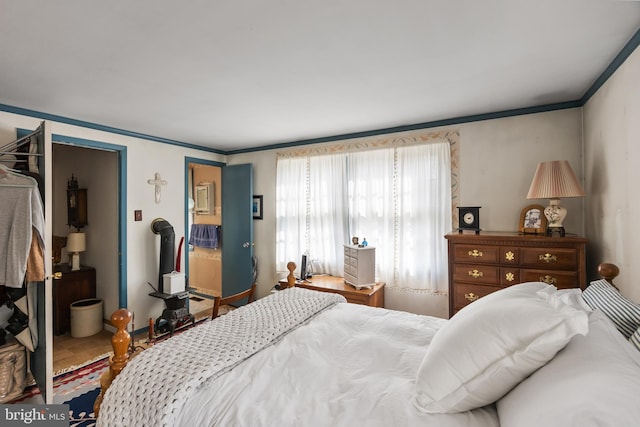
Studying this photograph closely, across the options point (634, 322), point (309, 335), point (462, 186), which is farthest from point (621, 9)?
point (309, 335)

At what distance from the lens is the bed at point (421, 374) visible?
0.81 meters

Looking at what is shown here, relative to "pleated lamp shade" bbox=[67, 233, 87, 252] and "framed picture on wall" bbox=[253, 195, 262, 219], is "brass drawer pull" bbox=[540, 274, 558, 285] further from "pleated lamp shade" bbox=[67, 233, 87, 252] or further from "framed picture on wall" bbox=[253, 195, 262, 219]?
"pleated lamp shade" bbox=[67, 233, 87, 252]

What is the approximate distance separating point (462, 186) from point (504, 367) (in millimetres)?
2583

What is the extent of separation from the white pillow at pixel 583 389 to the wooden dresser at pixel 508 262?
1.58 meters

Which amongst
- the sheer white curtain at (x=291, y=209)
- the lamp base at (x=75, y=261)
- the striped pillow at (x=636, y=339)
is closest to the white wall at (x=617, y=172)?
the striped pillow at (x=636, y=339)

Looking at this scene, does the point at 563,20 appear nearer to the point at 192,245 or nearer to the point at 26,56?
the point at 26,56

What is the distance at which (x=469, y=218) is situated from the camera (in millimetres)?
2953

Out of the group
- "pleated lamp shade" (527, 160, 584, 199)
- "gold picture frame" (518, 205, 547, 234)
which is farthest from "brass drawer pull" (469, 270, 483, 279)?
"pleated lamp shade" (527, 160, 584, 199)

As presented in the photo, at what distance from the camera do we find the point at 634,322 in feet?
3.90

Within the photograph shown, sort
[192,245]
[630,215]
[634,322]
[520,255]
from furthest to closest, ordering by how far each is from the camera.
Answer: [192,245] < [520,255] < [630,215] < [634,322]

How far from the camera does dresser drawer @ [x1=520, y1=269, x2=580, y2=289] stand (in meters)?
2.32

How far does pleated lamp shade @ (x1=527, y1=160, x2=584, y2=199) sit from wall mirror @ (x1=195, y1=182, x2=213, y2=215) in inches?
181

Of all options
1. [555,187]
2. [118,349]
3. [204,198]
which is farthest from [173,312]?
[555,187]

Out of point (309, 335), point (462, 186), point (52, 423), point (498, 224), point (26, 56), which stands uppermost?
point (26, 56)
